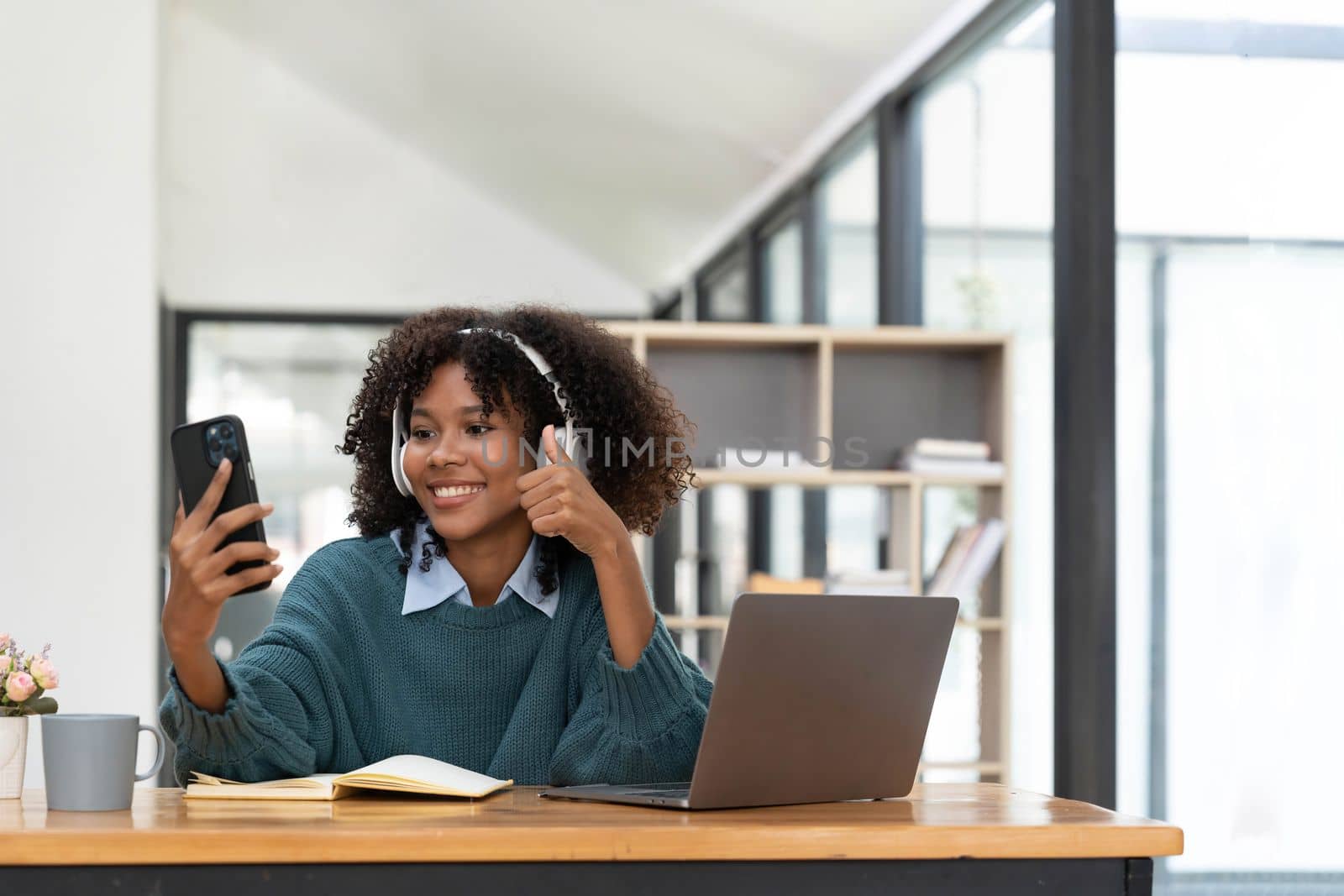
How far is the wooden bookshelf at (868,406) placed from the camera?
3.87 meters

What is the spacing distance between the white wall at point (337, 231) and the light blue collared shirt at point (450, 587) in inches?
201

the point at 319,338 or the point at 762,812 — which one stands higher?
the point at 319,338

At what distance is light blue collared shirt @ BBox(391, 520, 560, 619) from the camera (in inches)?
69.4

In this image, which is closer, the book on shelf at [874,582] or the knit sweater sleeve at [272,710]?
the knit sweater sleeve at [272,710]

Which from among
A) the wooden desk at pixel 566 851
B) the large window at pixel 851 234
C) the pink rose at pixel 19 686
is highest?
the large window at pixel 851 234

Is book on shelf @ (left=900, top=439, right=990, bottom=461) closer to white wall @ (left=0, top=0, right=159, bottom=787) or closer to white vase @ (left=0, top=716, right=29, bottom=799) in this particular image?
white wall @ (left=0, top=0, right=159, bottom=787)

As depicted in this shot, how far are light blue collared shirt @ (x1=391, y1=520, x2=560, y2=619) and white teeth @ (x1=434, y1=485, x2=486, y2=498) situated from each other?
94mm

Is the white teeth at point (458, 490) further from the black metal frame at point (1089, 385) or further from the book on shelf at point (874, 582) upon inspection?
the book on shelf at point (874, 582)

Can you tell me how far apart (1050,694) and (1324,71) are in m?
1.46

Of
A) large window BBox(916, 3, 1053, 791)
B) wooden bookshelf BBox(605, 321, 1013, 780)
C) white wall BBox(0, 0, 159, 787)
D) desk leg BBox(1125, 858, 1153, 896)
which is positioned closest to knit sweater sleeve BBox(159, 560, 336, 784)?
desk leg BBox(1125, 858, 1153, 896)

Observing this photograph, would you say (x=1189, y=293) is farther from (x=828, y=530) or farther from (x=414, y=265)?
(x=414, y=265)

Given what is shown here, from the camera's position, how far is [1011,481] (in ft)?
12.6

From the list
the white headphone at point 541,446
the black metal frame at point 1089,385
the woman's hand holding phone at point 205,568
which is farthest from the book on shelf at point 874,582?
the woman's hand holding phone at point 205,568

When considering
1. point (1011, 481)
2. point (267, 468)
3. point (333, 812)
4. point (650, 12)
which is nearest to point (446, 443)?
point (333, 812)
